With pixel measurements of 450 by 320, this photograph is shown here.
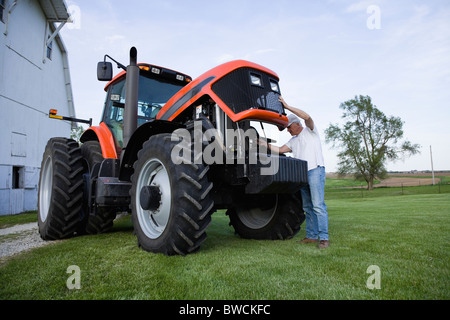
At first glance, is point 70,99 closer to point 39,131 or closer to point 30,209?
point 39,131

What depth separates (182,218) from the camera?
285 centimetres

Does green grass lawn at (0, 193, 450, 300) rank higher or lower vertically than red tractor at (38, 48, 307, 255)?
lower

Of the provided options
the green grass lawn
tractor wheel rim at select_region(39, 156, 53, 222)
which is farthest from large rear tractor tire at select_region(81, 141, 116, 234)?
the green grass lawn

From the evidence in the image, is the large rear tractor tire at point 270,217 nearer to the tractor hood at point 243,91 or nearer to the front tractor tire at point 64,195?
the tractor hood at point 243,91

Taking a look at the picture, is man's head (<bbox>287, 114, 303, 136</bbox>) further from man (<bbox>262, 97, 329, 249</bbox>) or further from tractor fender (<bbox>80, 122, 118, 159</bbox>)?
tractor fender (<bbox>80, 122, 118, 159</bbox>)

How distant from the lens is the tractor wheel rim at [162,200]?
131 inches

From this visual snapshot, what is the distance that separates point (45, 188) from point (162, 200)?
3.08 m

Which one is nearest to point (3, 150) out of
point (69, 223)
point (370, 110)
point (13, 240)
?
point (13, 240)

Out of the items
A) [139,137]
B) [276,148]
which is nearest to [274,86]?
[276,148]

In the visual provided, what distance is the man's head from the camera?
4.09m

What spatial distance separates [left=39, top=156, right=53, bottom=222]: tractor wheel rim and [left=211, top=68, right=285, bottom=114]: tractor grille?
3496 mm

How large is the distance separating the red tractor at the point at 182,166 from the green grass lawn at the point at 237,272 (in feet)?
1.39

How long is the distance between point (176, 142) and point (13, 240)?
12.5 feet

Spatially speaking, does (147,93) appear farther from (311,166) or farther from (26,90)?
(26,90)
